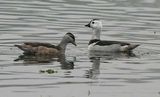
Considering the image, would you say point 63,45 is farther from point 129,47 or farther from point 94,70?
point 94,70

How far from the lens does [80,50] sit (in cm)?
2877

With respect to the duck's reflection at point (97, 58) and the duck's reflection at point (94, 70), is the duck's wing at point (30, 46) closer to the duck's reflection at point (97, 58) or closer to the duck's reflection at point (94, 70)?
the duck's reflection at point (97, 58)

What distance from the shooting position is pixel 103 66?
24.2 m

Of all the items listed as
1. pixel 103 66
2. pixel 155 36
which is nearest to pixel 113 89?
pixel 103 66

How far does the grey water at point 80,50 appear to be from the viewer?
1955 cm

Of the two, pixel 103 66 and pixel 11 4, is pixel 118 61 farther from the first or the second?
pixel 11 4

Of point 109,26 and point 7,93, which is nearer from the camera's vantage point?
point 7,93

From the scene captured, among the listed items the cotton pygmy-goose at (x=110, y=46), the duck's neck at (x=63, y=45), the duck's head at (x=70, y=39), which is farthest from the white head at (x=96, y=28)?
the duck's neck at (x=63, y=45)

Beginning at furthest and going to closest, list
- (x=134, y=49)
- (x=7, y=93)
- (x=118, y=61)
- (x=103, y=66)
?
(x=134, y=49) → (x=118, y=61) → (x=103, y=66) → (x=7, y=93)

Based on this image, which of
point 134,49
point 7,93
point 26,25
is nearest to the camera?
point 7,93

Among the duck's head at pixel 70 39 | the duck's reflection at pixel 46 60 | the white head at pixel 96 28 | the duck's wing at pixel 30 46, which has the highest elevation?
the white head at pixel 96 28

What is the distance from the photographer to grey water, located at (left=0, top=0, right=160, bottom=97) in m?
19.5

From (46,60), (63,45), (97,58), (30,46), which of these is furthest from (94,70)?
(63,45)

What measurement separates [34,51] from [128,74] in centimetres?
600
